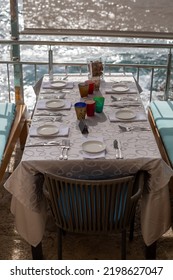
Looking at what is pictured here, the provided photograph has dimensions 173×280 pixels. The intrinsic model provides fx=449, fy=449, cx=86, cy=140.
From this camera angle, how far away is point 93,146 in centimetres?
238

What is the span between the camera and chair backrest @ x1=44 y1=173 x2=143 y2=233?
209 cm

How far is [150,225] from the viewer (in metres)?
2.38

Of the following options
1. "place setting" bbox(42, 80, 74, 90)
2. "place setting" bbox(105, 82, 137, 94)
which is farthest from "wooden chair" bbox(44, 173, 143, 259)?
"place setting" bbox(42, 80, 74, 90)

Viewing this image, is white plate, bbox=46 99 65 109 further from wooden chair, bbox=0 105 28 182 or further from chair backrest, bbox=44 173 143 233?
chair backrest, bbox=44 173 143 233

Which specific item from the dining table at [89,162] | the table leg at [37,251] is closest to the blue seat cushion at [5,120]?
the dining table at [89,162]

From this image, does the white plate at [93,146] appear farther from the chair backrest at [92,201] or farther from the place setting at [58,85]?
the place setting at [58,85]

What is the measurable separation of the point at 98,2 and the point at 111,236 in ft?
7.02

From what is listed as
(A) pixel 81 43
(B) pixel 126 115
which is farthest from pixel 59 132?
(A) pixel 81 43

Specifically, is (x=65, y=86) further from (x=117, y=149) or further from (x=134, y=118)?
(x=117, y=149)

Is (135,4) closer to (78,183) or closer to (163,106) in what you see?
(163,106)

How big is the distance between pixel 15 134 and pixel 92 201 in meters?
1.23

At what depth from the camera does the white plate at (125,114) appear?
2.71m

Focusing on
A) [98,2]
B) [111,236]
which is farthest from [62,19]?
[111,236]

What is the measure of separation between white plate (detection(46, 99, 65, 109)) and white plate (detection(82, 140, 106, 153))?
538 mm
